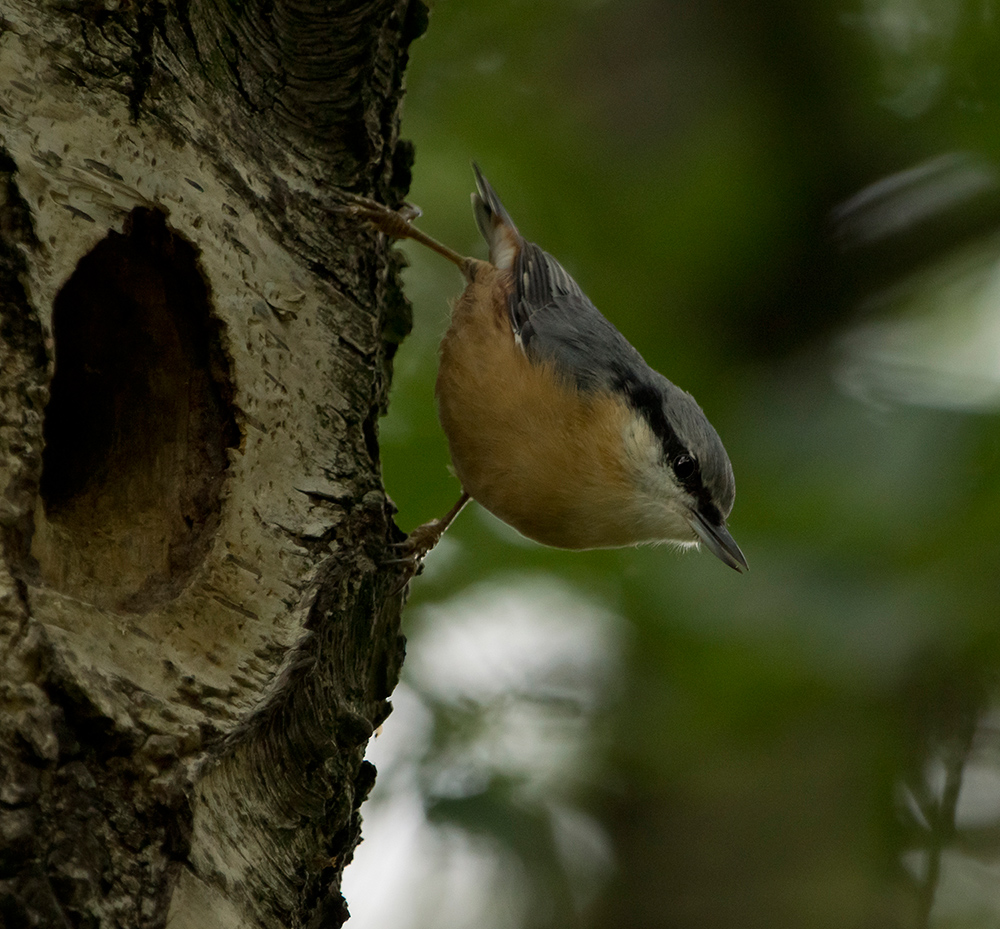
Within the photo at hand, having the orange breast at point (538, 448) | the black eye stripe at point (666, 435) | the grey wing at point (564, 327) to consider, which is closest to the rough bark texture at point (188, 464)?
the orange breast at point (538, 448)

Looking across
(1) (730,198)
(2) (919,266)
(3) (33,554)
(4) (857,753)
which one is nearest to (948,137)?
(2) (919,266)

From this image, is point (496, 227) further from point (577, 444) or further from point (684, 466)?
point (684, 466)

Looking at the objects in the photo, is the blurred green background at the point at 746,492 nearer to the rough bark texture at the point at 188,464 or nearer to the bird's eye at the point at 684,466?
the bird's eye at the point at 684,466

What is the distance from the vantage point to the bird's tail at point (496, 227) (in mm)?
3836

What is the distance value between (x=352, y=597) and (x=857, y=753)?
2354mm

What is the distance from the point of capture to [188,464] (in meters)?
2.17

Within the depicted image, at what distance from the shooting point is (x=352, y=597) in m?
2.19

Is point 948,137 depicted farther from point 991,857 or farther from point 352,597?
point 352,597

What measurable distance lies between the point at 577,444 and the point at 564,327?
18.4 inches

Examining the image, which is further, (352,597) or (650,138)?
(650,138)

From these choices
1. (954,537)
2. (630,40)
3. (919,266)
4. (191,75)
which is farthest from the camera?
(630,40)

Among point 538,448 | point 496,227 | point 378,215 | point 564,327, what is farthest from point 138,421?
point 496,227

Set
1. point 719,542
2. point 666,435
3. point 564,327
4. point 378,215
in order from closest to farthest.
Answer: point 378,215, point 719,542, point 666,435, point 564,327

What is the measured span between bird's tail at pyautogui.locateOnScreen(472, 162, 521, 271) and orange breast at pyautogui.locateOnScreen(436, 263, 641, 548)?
0.54m
